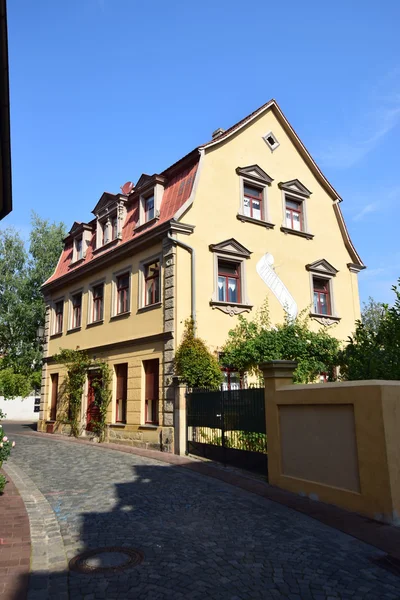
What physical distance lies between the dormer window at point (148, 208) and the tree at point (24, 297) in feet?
61.6

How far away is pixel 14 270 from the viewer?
35594mm

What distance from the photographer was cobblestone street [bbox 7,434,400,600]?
15.2ft

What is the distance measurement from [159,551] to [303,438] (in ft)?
12.8

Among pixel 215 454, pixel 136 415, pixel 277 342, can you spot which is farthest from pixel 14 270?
pixel 215 454

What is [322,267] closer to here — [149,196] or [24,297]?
[149,196]

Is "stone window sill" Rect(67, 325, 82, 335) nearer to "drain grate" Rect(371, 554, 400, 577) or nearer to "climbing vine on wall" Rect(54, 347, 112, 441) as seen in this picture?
"climbing vine on wall" Rect(54, 347, 112, 441)

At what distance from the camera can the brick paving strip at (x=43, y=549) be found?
461 cm

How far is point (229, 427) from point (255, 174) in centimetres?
1038

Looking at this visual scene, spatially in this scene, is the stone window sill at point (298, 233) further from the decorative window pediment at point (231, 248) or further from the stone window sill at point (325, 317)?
the stone window sill at point (325, 317)

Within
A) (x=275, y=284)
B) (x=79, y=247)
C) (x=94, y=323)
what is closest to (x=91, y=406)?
(x=94, y=323)

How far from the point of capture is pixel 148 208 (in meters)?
18.1

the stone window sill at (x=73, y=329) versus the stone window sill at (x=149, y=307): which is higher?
the stone window sill at (x=73, y=329)

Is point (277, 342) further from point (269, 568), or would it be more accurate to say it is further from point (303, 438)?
point (269, 568)

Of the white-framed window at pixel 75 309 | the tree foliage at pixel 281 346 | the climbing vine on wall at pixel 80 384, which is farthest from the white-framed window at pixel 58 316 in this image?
the tree foliage at pixel 281 346
